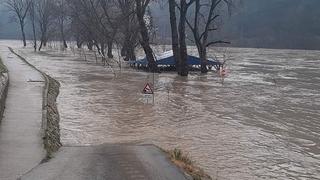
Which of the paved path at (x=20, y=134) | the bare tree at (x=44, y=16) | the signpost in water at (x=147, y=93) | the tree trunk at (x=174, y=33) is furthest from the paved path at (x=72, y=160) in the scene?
the bare tree at (x=44, y=16)

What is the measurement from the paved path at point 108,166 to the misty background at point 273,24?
116 m

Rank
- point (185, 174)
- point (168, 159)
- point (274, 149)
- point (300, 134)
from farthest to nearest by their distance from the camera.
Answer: point (300, 134) < point (274, 149) < point (168, 159) < point (185, 174)

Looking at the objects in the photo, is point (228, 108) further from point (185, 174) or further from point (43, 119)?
point (185, 174)

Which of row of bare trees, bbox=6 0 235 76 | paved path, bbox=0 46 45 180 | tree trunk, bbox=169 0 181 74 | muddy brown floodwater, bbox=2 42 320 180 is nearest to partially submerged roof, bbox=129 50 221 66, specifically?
row of bare trees, bbox=6 0 235 76

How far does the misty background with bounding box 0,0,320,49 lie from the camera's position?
13038 centimetres

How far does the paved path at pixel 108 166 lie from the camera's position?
8844 mm

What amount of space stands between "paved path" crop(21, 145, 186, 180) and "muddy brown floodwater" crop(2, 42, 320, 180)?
1.43 m

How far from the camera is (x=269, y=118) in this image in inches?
718

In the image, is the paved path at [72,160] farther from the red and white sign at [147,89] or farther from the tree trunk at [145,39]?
the tree trunk at [145,39]

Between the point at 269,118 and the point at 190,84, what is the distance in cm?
1262

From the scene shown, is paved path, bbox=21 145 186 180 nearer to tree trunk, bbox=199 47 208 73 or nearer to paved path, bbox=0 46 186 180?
paved path, bbox=0 46 186 180

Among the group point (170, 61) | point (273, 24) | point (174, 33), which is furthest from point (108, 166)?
point (273, 24)

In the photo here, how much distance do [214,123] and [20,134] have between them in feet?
22.8

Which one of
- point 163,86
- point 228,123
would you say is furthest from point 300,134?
point 163,86
